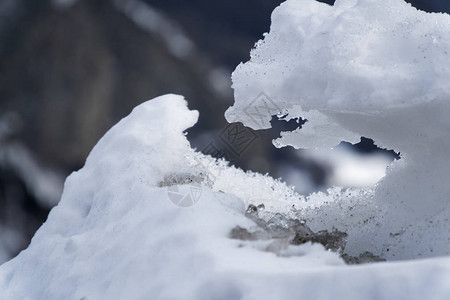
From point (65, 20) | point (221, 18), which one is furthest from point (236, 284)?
point (221, 18)

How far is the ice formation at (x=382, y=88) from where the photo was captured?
1000mm

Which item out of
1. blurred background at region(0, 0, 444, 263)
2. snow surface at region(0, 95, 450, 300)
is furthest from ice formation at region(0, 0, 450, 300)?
blurred background at region(0, 0, 444, 263)

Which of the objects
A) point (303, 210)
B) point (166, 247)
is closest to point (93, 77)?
point (303, 210)

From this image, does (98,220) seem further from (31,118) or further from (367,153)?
A: (367,153)

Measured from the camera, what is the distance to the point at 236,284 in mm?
800

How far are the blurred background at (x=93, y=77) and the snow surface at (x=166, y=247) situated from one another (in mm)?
3035

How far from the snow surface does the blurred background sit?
3.04 meters

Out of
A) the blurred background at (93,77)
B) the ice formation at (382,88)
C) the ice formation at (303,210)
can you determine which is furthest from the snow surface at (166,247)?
the blurred background at (93,77)

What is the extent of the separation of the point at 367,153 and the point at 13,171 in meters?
3.89

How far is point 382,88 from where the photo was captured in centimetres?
99

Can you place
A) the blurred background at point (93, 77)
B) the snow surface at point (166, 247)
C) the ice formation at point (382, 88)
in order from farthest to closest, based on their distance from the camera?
1. the blurred background at point (93, 77)
2. the ice formation at point (382, 88)
3. the snow surface at point (166, 247)

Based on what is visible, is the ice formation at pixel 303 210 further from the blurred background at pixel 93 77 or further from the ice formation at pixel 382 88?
the blurred background at pixel 93 77

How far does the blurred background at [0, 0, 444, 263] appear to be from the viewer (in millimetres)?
4891

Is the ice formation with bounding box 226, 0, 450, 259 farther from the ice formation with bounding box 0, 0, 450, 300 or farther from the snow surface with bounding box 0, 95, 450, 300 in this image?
the snow surface with bounding box 0, 95, 450, 300
